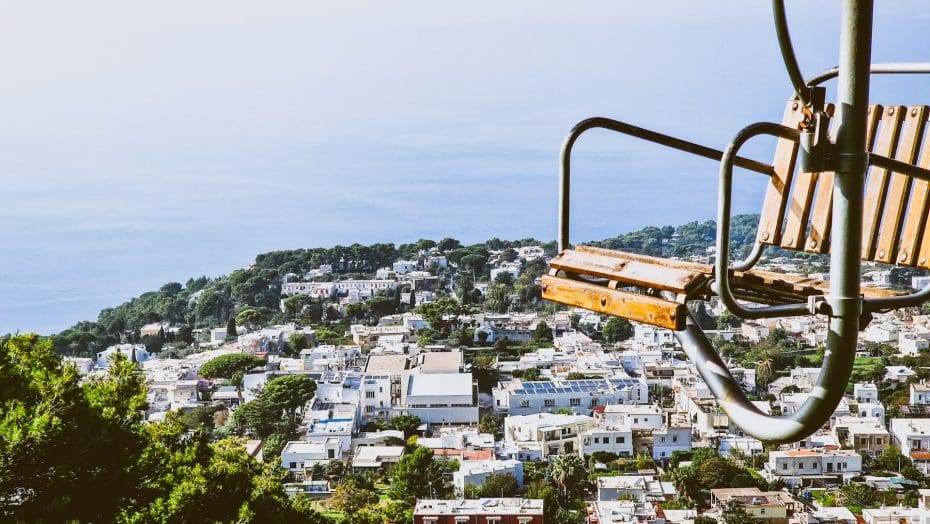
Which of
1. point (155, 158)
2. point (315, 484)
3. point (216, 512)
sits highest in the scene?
point (155, 158)

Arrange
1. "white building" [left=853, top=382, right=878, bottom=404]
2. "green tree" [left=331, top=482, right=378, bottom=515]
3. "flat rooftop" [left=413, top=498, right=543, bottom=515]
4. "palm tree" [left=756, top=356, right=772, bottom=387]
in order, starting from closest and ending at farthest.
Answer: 1. "flat rooftop" [left=413, top=498, right=543, bottom=515]
2. "green tree" [left=331, top=482, right=378, bottom=515]
3. "white building" [left=853, top=382, right=878, bottom=404]
4. "palm tree" [left=756, top=356, right=772, bottom=387]

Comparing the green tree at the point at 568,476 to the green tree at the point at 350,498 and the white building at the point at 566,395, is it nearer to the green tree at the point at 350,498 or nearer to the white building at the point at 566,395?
the green tree at the point at 350,498

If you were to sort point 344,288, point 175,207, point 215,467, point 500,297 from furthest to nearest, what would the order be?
point 175,207 < point 344,288 < point 500,297 < point 215,467

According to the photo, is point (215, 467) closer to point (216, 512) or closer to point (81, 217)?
point (216, 512)

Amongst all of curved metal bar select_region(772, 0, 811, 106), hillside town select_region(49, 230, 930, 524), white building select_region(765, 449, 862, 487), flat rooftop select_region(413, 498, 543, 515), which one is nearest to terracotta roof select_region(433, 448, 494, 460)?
hillside town select_region(49, 230, 930, 524)

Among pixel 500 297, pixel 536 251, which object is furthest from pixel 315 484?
pixel 536 251

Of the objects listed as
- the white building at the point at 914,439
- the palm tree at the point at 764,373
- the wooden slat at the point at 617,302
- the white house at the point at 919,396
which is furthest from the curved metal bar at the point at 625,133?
the palm tree at the point at 764,373

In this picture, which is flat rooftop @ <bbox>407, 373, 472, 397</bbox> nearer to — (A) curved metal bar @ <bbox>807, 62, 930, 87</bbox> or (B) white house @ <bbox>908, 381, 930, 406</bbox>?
(B) white house @ <bbox>908, 381, 930, 406</bbox>
